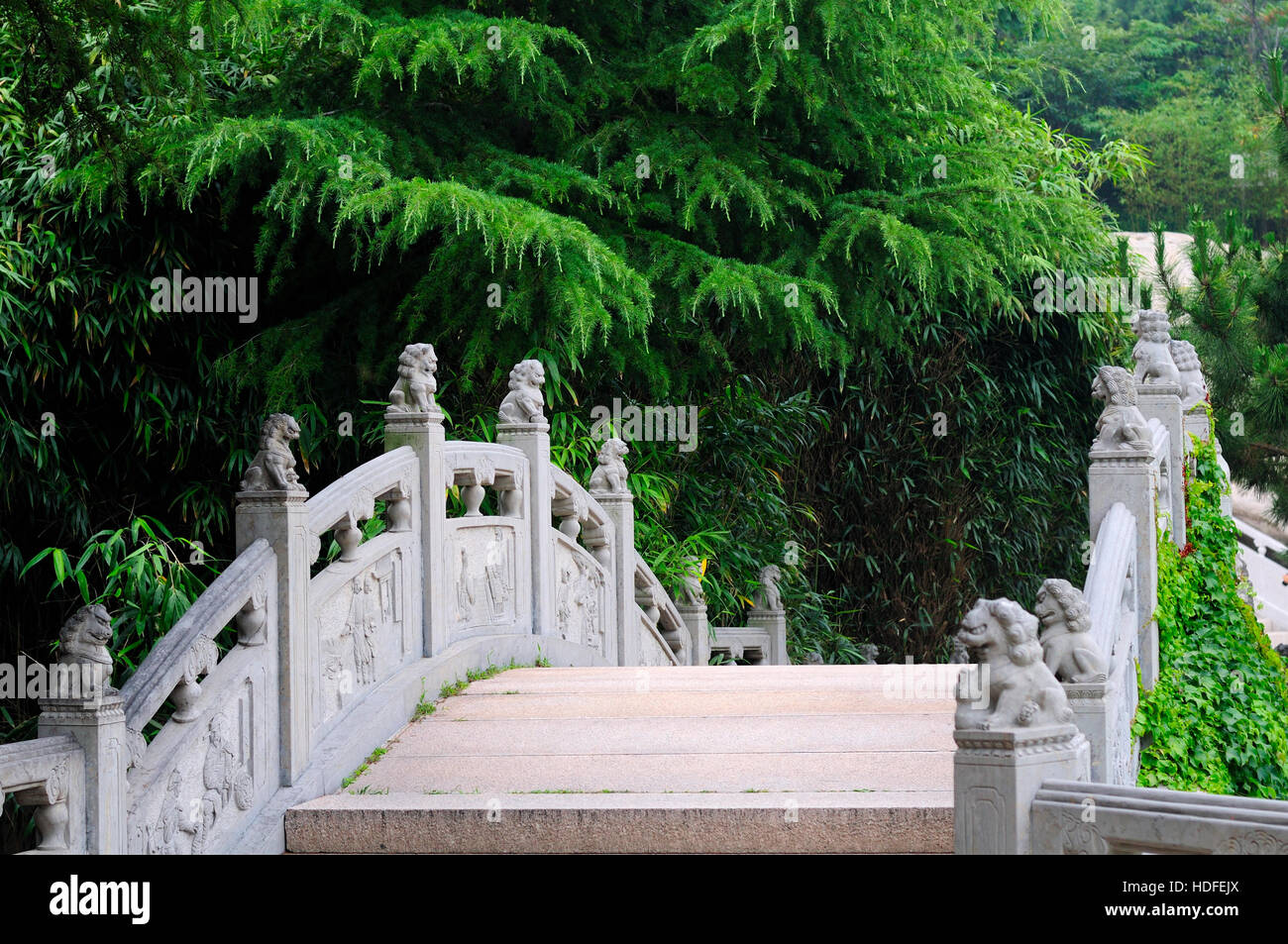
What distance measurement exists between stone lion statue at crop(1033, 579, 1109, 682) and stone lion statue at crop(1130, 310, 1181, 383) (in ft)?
12.8

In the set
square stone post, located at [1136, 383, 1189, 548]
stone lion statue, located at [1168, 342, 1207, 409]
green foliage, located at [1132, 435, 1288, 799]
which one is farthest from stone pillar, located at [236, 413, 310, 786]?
stone lion statue, located at [1168, 342, 1207, 409]

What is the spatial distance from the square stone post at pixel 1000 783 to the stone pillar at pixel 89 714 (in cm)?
221

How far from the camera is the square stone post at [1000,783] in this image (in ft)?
10.6

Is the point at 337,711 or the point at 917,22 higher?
the point at 917,22

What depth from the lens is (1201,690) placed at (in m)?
6.47

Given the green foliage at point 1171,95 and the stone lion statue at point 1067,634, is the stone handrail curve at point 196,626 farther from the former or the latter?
the green foliage at point 1171,95

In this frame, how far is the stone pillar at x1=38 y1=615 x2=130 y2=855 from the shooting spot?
3816 mm

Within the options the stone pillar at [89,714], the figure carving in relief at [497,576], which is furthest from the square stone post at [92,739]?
the figure carving in relief at [497,576]

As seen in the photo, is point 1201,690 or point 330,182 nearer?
point 1201,690
